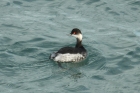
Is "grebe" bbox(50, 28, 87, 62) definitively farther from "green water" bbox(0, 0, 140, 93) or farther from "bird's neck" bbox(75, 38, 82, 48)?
"bird's neck" bbox(75, 38, 82, 48)

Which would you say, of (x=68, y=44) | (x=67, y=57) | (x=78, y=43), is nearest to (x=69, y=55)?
(x=67, y=57)

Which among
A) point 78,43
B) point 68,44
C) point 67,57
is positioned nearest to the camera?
point 67,57

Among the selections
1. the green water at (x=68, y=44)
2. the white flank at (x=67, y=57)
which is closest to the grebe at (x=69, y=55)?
the white flank at (x=67, y=57)

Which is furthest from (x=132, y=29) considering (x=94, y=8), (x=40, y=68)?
(x=40, y=68)

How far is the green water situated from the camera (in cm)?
1741

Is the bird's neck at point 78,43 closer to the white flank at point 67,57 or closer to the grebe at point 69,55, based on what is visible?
the grebe at point 69,55

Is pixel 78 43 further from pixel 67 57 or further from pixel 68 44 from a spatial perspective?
pixel 67 57

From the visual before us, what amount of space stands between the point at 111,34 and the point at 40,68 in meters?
5.61

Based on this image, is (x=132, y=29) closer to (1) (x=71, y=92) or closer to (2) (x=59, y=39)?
(2) (x=59, y=39)

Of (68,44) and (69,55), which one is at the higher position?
(69,55)

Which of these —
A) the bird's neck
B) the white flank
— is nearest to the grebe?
the white flank

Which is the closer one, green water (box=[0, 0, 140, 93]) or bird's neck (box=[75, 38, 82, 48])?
green water (box=[0, 0, 140, 93])

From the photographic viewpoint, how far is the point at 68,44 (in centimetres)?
2177

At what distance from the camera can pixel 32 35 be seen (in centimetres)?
2223
